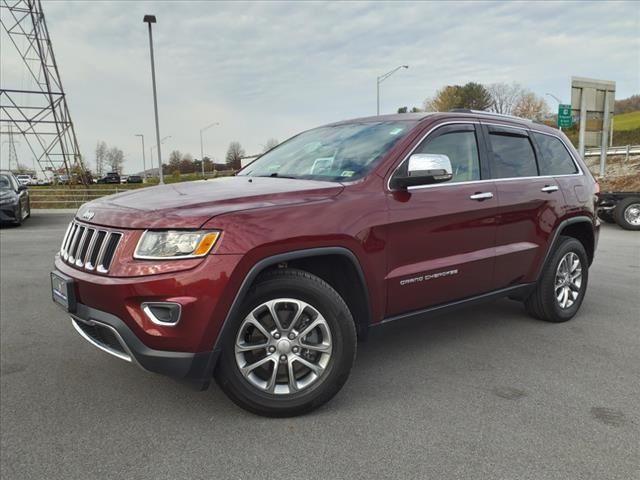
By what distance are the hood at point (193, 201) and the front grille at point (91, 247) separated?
61 millimetres

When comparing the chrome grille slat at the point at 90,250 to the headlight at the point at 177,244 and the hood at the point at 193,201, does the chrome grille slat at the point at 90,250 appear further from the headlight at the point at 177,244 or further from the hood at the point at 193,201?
the headlight at the point at 177,244

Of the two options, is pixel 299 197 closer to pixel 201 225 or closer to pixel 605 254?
pixel 201 225

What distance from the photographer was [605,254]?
8.88 metres

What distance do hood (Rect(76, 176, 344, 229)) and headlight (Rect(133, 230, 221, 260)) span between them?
0.05 meters

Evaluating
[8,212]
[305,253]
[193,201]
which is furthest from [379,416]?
[8,212]

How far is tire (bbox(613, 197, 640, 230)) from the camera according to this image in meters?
12.4

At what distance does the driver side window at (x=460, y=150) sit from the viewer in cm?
376

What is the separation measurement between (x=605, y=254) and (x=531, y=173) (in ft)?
18.2

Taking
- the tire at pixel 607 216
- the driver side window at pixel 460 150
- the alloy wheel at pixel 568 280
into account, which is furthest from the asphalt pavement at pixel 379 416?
the tire at pixel 607 216

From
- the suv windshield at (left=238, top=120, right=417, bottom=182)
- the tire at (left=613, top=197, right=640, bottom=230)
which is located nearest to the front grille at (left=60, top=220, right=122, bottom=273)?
the suv windshield at (left=238, top=120, right=417, bottom=182)

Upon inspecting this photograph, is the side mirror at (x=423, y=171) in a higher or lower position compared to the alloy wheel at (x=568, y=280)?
higher

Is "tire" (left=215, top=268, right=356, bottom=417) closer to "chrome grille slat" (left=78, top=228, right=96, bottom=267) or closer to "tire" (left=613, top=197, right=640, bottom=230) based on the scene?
"chrome grille slat" (left=78, top=228, right=96, bottom=267)

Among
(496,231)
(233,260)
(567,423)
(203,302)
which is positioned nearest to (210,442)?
(203,302)

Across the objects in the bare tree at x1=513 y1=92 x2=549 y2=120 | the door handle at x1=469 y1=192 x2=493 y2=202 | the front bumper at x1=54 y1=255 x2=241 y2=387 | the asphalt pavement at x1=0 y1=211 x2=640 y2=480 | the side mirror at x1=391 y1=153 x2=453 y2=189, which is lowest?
the asphalt pavement at x1=0 y1=211 x2=640 y2=480
